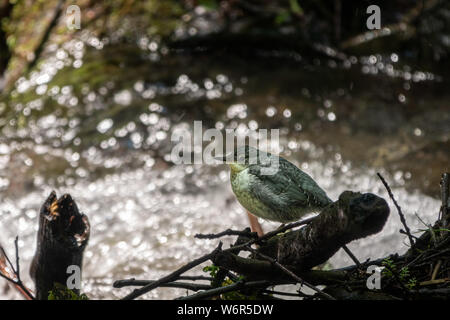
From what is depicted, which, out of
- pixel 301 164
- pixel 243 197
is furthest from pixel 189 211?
pixel 243 197

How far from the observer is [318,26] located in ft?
29.0

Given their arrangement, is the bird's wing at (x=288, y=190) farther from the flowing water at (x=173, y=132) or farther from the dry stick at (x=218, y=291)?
the flowing water at (x=173, y=132)

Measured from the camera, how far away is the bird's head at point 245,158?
10.2 ft

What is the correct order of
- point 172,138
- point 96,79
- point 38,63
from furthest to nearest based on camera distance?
point 38,63 < point 96,79 < point 172,138

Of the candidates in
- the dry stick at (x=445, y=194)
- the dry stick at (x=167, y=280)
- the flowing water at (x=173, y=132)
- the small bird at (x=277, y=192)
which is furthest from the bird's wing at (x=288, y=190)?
the flowing water at (x=173, y=132)

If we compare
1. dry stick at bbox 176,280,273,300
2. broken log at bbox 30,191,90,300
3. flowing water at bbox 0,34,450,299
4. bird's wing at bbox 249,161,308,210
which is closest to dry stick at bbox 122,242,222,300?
dry stick at bbox 176,280,273,300

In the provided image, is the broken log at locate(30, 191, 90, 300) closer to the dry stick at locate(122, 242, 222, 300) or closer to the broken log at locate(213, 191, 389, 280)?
the dry stick at locate(122, 242, 222, 300)

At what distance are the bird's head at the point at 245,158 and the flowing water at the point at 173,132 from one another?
152 cm

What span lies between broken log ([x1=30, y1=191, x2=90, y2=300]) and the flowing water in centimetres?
109

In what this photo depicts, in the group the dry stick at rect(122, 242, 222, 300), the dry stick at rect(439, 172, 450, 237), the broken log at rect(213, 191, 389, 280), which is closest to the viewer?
the broken log at rect(213, 191, 389, 280)

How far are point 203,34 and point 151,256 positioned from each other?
4.82 meters

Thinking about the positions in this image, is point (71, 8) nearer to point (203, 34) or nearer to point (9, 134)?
point (203, 34)

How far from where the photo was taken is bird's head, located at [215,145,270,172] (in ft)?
10.2

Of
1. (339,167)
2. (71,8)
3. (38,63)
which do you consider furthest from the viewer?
(71,8)
